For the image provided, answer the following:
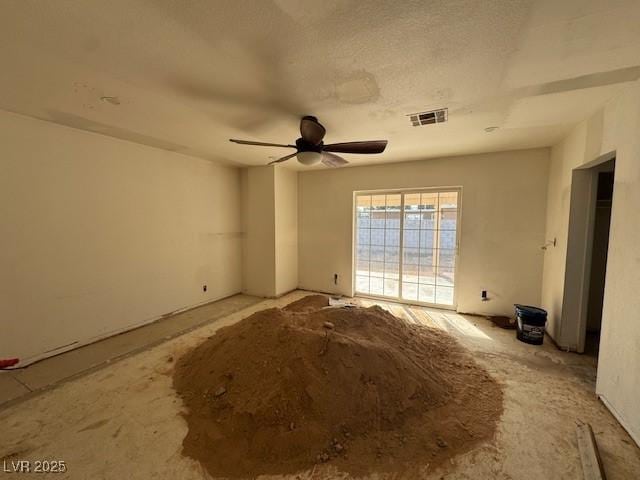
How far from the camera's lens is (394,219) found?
4.50m

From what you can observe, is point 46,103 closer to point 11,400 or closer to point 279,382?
point 11,400

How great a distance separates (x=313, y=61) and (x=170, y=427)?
270 cm

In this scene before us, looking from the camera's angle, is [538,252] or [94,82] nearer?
[94,82]

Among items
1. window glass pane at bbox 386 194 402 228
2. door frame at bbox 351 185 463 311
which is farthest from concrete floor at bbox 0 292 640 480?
window glass pane at bbox 386 194 402 228

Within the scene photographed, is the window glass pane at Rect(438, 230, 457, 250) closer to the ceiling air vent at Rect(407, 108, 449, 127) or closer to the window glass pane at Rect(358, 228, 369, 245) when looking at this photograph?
the window glass pane at Rect(358, 228, 369, 245)

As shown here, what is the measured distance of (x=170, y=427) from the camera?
184 cm

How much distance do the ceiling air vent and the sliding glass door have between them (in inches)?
68.5

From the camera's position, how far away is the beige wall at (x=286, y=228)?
15.5 ft

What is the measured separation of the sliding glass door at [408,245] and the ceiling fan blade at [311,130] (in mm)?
2421

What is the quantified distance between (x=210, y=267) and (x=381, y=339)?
3.26 m

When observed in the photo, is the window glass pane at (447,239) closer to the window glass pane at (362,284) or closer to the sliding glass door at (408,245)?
the sliding glass door at (408,245)

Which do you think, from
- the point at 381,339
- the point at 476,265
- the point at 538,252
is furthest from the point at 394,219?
the point at 381,339

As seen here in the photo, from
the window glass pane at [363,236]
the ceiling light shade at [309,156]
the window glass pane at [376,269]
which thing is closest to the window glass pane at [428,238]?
the window glass pane at [376,269]

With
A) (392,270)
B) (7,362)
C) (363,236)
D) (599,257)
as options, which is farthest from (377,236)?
(7,362)
